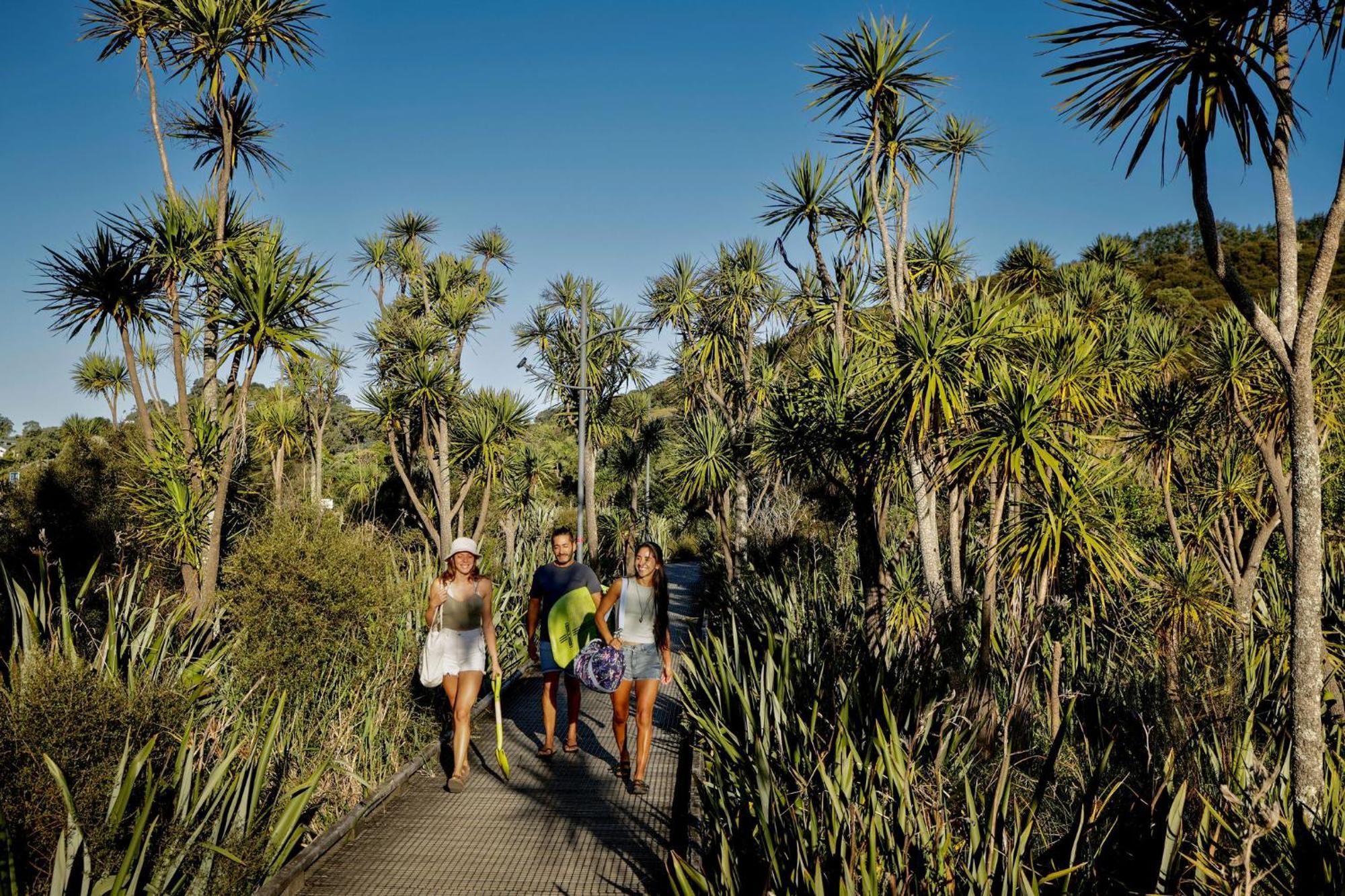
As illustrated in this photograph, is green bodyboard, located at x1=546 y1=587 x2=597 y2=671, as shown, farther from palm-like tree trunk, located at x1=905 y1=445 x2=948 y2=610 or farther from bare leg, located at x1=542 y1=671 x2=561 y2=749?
palm-like tree trunk, located at x1=905 y1=445 x2=948 y2=610

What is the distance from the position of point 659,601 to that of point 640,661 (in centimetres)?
46

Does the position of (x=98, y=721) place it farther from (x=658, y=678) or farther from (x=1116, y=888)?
(x=1116, y=888)

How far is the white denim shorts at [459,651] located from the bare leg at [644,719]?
110 cm

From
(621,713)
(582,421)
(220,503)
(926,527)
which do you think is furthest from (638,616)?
(582,421)

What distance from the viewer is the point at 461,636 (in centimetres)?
510

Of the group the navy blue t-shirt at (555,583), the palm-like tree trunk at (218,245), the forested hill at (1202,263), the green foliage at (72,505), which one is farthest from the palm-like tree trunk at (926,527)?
the forested hill at (1202,263)

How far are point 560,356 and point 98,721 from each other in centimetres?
1677

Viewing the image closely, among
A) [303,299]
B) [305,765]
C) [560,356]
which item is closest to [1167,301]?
[560,356]

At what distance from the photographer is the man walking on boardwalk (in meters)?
5.66

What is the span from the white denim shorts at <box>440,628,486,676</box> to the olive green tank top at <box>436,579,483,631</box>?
0.03 meters

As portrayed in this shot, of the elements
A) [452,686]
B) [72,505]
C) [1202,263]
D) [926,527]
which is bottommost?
[452,686]

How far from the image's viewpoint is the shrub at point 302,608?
599 centimetres

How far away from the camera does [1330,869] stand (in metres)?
2.77

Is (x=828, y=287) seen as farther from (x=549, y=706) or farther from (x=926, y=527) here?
(x=549, y=706)
